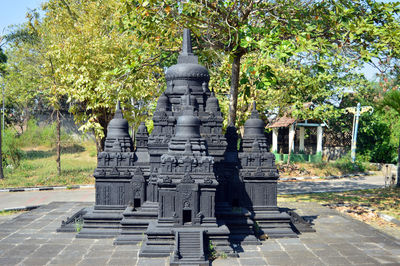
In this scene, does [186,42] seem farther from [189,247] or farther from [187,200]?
[189,247]

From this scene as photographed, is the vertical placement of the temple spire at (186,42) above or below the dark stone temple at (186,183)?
above

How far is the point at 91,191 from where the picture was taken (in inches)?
757

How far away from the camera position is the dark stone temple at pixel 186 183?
9164mm

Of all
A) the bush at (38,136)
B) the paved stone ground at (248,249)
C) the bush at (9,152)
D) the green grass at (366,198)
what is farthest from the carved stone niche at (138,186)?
the bush at (38,136)

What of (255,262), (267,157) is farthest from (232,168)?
(255,262)

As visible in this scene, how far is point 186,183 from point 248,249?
255cm

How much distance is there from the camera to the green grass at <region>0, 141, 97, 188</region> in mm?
20672

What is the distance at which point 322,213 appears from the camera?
13883 mm

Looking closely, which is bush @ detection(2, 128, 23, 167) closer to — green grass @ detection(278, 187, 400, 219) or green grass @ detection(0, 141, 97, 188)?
green grass @ detection(0, 141, 97, 188)

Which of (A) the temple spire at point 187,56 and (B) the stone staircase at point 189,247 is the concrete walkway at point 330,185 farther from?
(B) the stone staircase at point 189,247

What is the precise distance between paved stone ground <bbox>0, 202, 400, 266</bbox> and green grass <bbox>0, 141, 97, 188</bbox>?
29.1 feet

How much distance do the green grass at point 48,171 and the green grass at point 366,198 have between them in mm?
12754

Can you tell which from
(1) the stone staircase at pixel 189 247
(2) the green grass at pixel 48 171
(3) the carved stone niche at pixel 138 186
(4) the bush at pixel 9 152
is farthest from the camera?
(4) the bush at pixel 9 152

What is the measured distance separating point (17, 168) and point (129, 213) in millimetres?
17162
